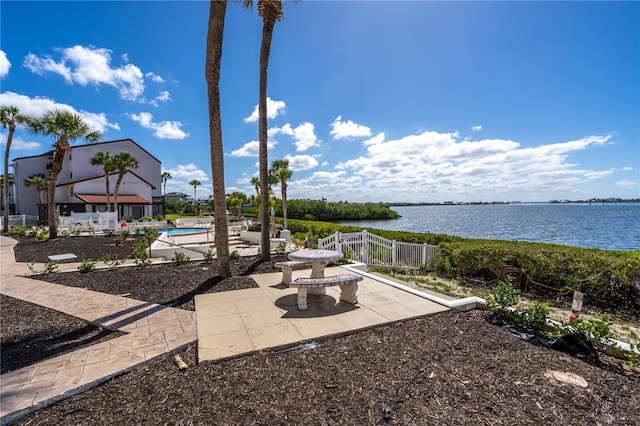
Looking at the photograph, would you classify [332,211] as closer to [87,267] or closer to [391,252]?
[391,252]

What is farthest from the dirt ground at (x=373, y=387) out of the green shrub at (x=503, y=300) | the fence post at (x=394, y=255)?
the fence post at (x=394, y=255)

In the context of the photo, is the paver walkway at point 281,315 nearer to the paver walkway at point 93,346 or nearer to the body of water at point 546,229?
the paver walkway at point 93,346

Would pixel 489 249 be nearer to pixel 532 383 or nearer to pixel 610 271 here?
pixel 610 271

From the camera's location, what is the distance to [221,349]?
3.62 metres

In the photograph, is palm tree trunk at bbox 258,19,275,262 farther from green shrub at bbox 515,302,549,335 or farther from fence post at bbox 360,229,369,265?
green shrub at bbox 515,302,549,335

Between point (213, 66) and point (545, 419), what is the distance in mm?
8062

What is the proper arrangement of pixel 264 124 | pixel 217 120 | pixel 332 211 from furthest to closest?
1. pixel 332 211
2. pixel 264 124
3. pixel 217 120

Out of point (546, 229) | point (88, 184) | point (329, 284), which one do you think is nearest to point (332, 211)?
point (546, 229)

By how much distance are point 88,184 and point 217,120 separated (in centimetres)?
3037

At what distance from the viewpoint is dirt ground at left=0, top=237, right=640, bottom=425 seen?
253 centimetres

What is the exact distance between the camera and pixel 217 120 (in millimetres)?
6898

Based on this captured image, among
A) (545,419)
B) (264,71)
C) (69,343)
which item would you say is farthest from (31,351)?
(264,71)

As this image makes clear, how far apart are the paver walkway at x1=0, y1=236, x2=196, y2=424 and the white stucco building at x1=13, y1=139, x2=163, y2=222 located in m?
27.0

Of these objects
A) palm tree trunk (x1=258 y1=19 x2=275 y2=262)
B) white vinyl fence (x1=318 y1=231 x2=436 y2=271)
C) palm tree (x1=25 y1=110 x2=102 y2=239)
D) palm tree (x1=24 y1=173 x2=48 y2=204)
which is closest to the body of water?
white vinyl fence (x1=318 y1=231 x2=436 y2=271)
